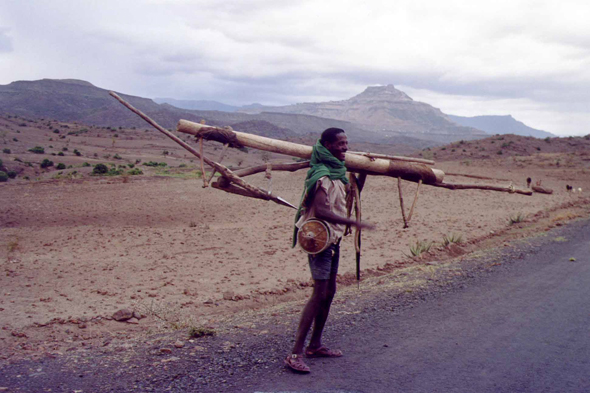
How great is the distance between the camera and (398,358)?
462 centimetres

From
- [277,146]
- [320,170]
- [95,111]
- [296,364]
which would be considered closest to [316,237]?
[320,170]

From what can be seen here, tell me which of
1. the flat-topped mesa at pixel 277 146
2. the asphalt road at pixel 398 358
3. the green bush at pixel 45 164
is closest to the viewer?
the asphalt road at pixel 398 358

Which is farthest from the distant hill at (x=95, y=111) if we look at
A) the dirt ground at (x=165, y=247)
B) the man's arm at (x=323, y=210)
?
the man's arm at (x=323, y=210)

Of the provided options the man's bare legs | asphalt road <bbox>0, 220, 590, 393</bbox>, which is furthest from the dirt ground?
the man's bare legs

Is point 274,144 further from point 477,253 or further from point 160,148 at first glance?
point 160,148

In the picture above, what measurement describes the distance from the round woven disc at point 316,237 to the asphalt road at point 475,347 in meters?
1.08

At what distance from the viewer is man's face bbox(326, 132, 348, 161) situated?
442 cm

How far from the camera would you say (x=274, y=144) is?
206 inches

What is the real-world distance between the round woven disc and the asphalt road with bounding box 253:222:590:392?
1.08 m

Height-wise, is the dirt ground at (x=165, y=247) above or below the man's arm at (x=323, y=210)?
below

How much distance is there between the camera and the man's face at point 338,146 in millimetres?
4418

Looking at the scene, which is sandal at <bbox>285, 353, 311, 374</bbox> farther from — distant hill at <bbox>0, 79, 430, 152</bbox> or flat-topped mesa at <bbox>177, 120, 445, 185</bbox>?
distant hill at <bbox>0, 79, 430, 152</bbox>

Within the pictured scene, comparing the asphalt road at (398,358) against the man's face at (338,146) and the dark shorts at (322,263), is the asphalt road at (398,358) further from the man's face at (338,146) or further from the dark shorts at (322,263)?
the man's face at (338,146)

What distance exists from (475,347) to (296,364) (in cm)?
191
